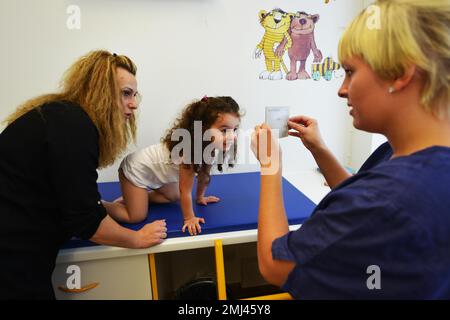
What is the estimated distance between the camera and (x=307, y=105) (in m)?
1.58

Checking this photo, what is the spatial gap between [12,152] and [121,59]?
0.39 metres

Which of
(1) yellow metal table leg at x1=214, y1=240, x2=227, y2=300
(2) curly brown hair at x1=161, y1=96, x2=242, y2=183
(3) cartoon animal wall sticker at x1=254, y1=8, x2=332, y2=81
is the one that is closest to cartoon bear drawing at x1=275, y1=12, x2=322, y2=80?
(3) cartoon animal wall sticker at x1=254, y1=8, x2=332, y2=81

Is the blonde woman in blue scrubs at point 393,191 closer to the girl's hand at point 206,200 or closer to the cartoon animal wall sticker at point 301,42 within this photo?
the girl's hand at point 206,200

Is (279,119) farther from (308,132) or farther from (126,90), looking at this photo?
(126,90)

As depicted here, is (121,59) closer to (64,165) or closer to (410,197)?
(64,165)

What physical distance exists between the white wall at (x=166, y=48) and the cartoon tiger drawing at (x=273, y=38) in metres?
0.03

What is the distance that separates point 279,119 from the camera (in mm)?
1042

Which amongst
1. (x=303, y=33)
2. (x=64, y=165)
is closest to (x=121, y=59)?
(x=64, y=165)

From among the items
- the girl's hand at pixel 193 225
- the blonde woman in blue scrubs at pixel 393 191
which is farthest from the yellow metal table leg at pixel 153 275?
the blonde woman in blue scrubs at pixel 393 191

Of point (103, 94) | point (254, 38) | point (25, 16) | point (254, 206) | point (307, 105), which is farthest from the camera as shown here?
point (307, 105)

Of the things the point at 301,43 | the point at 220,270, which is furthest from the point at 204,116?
the point at 301,43

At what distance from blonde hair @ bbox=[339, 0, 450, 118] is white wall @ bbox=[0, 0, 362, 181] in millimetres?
1029

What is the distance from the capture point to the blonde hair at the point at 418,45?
439mm

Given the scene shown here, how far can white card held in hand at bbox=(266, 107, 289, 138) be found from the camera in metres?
1.00
